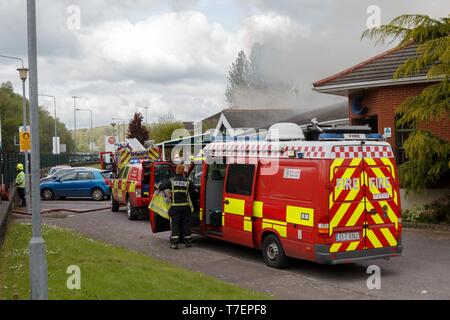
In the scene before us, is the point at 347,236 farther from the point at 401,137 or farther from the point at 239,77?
the point at 239,77

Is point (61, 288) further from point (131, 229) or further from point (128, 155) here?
point (128, 155)

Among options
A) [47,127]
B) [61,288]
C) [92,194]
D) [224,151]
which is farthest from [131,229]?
[47,127]

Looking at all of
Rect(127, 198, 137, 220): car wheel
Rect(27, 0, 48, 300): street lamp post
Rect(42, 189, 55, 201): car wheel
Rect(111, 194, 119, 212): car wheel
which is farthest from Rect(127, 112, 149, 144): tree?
Rect(27, 0, 48, 300): street lamp post

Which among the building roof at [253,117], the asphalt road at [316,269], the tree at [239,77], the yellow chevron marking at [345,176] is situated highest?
the tree at [239,77]

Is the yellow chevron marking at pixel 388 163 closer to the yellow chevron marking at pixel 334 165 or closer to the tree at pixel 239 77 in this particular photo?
the yellow chevron marking at pixel 334 165

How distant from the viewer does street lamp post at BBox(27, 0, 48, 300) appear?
6.04 m

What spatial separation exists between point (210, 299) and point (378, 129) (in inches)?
435

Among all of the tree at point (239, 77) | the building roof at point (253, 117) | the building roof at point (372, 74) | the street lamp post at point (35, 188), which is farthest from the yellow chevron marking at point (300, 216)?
the tree at point (239, 77)

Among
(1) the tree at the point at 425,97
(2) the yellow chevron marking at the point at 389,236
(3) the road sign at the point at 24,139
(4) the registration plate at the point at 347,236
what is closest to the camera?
(4) the registration plate at the point at 347,236

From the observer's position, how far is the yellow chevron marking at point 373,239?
8.79 metres

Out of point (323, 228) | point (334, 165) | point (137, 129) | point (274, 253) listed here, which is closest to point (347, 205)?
point (323, 228)

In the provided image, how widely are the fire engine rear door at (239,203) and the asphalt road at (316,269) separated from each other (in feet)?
1.60

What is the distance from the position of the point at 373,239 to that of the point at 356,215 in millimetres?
527

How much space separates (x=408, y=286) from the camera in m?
8.27
